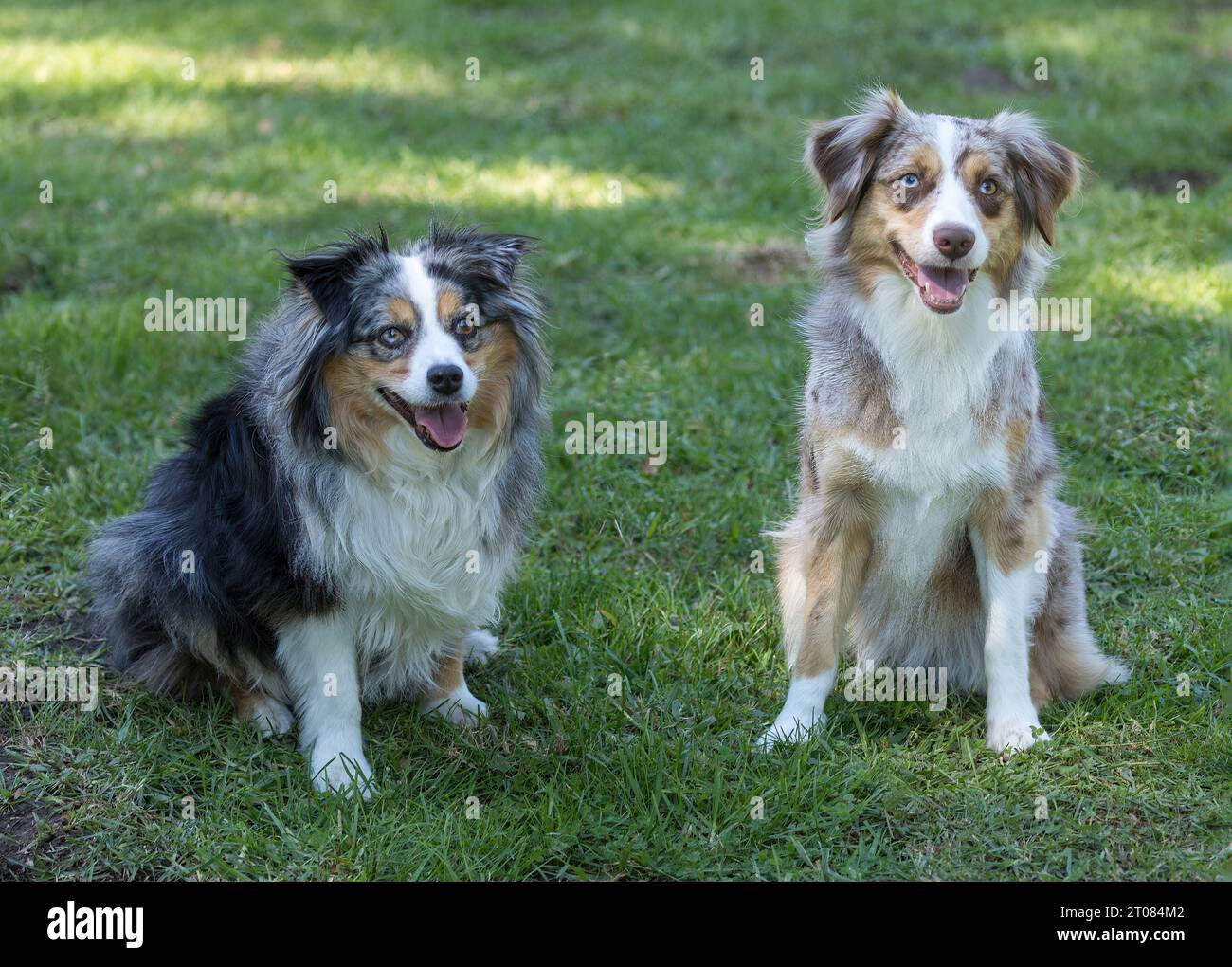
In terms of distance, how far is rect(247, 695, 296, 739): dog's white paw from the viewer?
13.3ft

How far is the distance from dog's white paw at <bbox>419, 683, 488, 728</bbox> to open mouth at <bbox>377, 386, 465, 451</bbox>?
0.99 meters

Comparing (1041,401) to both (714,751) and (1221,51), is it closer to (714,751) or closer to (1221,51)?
(714,751)

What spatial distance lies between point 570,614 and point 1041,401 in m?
1.80

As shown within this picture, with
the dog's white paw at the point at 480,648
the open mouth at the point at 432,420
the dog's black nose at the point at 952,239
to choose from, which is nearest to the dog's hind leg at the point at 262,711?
the dog's white paw at the point at 480,648

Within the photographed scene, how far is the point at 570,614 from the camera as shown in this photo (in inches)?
183

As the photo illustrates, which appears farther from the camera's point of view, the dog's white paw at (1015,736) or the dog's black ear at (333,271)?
the dog's white paw at (1015,736)

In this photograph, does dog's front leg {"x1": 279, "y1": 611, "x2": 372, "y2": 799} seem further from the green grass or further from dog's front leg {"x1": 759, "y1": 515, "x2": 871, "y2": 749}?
dog's front leg {"x1": 759, "y1": 515, "x2": 871, "y2": 749}

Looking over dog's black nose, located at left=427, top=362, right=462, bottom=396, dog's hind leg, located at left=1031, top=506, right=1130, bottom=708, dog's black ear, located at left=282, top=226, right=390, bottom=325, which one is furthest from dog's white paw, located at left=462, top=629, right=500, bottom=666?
dog's hind leg, located at left=1031, top=506, right=1130, bottom=708

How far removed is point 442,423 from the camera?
3615 millimetres

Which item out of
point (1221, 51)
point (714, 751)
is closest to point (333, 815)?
point (714, 751)

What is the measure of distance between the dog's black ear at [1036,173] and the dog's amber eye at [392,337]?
70.7 inches

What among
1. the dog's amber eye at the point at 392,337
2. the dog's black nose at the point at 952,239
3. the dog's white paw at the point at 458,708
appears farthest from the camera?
the dog's white paw at the point at 458,708

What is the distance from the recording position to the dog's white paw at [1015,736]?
3928mm

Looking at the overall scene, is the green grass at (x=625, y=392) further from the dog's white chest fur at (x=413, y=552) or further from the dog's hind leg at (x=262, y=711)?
the dog's white chest fur at (x=413, y=552)
